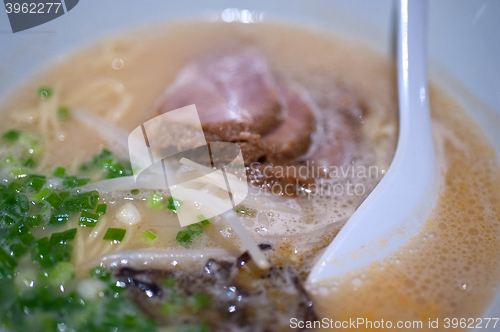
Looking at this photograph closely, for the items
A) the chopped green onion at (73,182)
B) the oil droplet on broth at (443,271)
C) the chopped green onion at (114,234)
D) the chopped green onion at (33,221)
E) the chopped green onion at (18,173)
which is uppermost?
the chopped green onion at (18,173)

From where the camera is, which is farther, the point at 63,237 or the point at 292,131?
the point at 292,131

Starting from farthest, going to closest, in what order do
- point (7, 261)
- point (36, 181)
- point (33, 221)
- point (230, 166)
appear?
point (230, 166) → point (36, 181) → point (33, 221) → point (7, 261)

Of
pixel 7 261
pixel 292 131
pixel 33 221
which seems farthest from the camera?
pixel 292 131

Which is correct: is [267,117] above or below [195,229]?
above

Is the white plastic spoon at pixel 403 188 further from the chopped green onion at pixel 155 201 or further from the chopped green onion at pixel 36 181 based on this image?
the chopped green onion at pixel 36 181

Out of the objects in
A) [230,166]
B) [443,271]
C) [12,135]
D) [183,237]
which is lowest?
[443,271]

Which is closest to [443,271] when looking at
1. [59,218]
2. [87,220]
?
[87,220]

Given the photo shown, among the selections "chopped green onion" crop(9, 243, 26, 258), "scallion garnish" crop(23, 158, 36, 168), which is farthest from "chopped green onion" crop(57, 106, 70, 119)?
"chopped green onion" crop(9, 243, 26, 258)

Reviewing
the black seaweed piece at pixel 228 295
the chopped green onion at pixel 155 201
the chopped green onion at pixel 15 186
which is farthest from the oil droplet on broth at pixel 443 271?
Result: the chopped green onion at pixel 15 186

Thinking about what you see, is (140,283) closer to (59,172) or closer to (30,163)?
(59,172)
